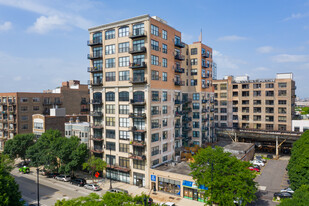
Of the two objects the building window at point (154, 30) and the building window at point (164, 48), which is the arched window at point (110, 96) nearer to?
the building window at point (164, 48)

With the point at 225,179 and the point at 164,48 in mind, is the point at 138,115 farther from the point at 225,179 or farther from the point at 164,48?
the point at 225,179

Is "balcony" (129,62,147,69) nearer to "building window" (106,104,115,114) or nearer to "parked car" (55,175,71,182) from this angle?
"building window" (106,104,115,114)

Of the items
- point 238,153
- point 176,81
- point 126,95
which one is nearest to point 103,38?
point 126,95

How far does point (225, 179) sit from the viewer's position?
113 feet

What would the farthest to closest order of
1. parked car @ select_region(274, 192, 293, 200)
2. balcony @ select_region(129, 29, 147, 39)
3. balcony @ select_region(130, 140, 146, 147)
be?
balcony @ select_region(129, 29, 147, 39), balcony @ select_region(130, 140, 146, 147), parked car @ select_region(274, 192, 293, 200)

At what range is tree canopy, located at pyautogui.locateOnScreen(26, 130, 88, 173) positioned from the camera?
53.5 m

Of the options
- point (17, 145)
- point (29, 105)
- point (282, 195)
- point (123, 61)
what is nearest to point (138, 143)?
point (123, 61)

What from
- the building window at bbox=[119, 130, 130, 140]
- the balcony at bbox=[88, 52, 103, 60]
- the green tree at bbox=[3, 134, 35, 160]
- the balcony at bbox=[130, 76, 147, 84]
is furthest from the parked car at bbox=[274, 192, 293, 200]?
the green tree at bbox=[3, 134, 35, 160]

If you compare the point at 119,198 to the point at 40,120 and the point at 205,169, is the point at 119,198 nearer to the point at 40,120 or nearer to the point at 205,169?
the point at 205,169

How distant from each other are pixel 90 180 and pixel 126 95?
75.3 feet

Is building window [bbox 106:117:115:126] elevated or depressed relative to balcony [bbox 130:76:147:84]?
depressed

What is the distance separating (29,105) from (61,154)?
128ft

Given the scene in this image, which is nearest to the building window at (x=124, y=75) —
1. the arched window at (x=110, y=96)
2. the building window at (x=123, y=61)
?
the building window at (x=123, y=61)

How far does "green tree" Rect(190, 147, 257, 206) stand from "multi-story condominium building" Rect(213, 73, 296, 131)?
57.5 meters
